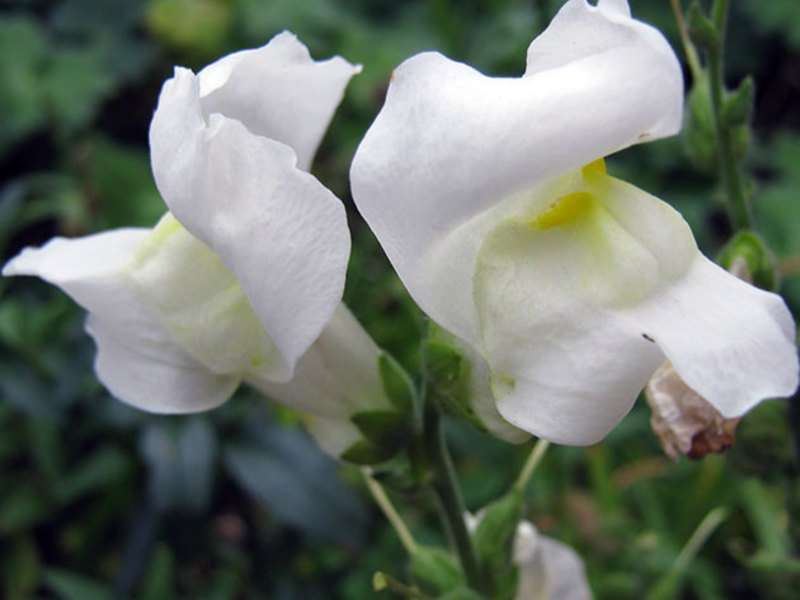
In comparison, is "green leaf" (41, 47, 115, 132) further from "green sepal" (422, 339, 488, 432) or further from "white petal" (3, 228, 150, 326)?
"green sepal" (422, 339, 488, 432)

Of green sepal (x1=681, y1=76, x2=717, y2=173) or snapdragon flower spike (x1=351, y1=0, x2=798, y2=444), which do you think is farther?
green sepal (x1=681, y1=76, x2=717, y2=173)

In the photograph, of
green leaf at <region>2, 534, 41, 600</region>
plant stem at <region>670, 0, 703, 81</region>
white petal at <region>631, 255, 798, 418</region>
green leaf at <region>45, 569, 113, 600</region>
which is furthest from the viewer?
green leaf at <region>2, 534, 41, 600</region>

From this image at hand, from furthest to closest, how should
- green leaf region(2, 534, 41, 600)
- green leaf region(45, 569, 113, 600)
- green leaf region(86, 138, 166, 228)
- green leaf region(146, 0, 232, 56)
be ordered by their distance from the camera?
green leaf region(146, 0, 232, 56)
green leaf region(86, 138, 166, 228)
green leaf region(2, 534, 41, 600)
green leaf region(45, 569, 113, 600)

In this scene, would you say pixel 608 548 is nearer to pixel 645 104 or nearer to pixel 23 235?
pixel 645 104

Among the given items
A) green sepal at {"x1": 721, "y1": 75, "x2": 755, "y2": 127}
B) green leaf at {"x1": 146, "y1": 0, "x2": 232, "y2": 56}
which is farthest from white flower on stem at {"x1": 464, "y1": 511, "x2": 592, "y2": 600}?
green leaf at {"x1": 146, "y1": 0, "x2": 232, "y2": 56}

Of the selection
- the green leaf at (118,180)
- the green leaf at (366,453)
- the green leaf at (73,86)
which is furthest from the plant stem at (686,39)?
the green leaf at (73,86)

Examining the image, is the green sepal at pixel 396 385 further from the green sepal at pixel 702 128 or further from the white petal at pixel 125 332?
the green sepal at pixel 702 128
